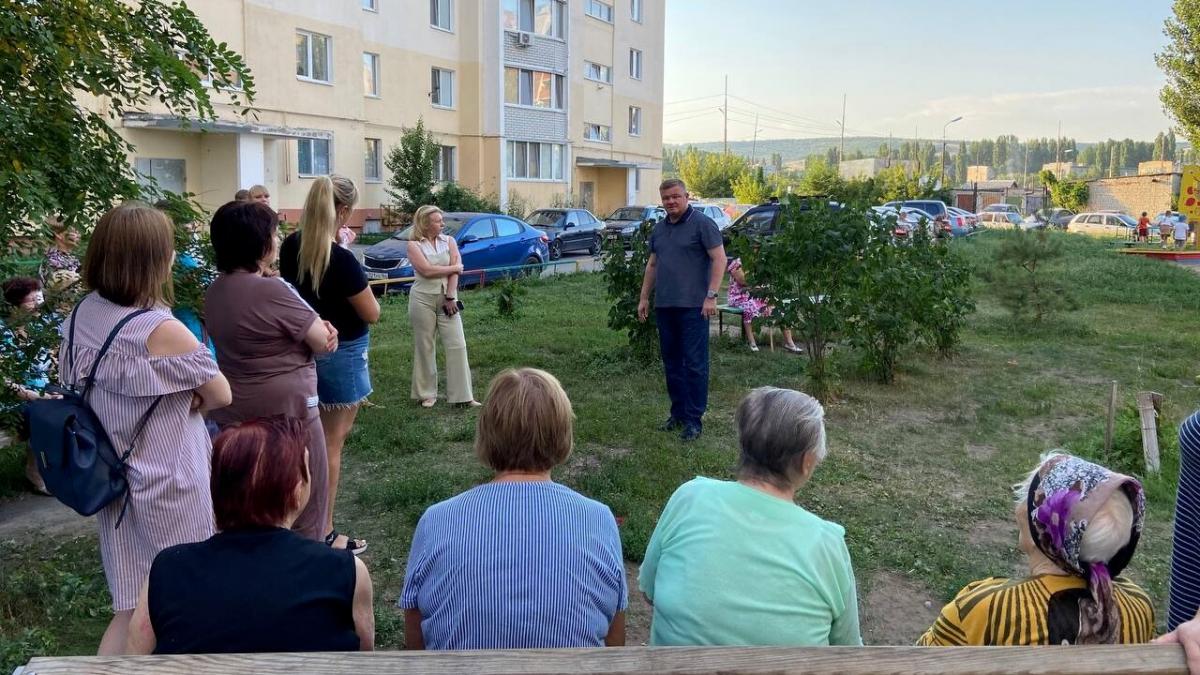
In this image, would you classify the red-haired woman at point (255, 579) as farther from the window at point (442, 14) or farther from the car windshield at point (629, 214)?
the window at point (442, 14)

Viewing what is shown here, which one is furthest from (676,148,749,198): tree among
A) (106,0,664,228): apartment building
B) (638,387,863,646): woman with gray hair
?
(638,387,863,646): woman with gray hair

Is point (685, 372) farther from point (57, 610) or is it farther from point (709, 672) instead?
point (709, 672)

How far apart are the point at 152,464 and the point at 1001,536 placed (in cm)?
423

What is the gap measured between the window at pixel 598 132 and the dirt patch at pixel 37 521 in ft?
121

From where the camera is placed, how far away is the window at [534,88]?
36.0 metres

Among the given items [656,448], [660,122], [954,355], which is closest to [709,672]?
[656,448]

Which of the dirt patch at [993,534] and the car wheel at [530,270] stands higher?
the car wheel at [530,270]

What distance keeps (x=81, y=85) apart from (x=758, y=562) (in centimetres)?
361

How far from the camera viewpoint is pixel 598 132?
42.2 metres

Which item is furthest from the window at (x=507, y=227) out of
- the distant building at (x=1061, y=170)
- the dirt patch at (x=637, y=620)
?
the distant building at (x=1061, y=170)

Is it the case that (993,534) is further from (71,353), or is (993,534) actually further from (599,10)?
(599,10)

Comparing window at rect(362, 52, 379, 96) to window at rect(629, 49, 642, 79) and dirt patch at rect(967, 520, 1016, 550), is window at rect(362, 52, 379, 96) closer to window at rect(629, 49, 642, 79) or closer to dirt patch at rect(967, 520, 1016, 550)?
window at rect(629, 49, 642, 79)

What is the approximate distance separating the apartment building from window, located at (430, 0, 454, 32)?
6 centimetres

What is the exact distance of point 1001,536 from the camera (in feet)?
16.5
